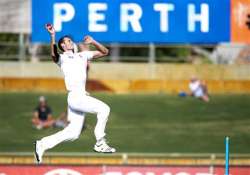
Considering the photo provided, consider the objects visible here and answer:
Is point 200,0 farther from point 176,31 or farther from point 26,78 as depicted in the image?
point 26,78

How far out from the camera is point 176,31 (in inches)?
945

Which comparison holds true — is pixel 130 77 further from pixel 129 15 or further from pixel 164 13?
pixel 129 15

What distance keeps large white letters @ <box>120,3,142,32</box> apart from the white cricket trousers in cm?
614

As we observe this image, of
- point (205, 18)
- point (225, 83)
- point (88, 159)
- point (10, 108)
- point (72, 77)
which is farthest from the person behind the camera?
point (225, 83)

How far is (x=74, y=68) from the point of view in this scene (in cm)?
1697

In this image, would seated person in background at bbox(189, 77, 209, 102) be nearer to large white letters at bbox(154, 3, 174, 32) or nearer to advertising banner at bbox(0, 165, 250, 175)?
large white letters at bbox(154, 3, 174, 32)

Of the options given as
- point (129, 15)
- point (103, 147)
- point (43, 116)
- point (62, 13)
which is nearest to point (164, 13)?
point (129, 15)

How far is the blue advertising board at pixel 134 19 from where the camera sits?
22625mm

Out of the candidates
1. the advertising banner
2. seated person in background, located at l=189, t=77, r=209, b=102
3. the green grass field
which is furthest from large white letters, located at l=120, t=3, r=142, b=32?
seated person in background, located at l=189, t=77, r=209, b=102

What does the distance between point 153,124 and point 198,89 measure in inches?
130

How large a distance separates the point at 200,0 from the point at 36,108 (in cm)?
1217

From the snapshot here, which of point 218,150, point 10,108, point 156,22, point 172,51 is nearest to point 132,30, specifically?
point 156,22

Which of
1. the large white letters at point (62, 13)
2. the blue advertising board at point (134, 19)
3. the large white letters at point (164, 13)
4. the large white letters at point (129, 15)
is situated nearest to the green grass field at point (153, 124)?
the large white letters at point (164, 13)

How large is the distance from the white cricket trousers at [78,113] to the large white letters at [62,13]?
5.87m
